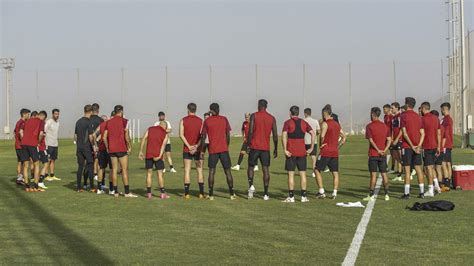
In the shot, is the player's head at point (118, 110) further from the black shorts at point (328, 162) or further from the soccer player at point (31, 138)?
the black shorts at point (328, 162)

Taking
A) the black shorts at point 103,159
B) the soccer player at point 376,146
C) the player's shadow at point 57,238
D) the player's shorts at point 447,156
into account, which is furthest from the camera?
the player's shorts at point 447,156

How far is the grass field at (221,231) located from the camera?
9055mm

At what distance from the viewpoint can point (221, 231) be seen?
11414 mm

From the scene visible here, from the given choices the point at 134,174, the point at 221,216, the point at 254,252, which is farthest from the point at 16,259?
the point at 134,174

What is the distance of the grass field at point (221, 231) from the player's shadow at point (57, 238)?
0.04 feet

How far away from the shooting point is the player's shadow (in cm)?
895

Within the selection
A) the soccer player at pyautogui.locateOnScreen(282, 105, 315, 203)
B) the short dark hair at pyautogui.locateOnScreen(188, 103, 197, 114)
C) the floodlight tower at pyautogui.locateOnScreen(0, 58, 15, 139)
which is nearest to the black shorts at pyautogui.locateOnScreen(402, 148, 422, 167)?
the soccer player at pyautogui.locateOnScreen(282, 105, 315, 203)

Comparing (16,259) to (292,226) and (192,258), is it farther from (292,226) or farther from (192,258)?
(292,226)

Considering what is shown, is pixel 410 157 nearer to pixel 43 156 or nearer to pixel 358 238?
pixel 358 238

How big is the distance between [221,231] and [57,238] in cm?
240

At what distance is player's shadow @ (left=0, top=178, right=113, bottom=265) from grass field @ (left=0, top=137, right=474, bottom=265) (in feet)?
0.04

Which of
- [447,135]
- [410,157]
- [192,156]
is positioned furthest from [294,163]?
[447,135]

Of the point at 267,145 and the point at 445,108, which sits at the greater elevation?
the point at 445,108

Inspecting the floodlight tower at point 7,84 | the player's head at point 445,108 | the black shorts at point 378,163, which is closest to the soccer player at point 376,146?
the black shorts at point 378,163
